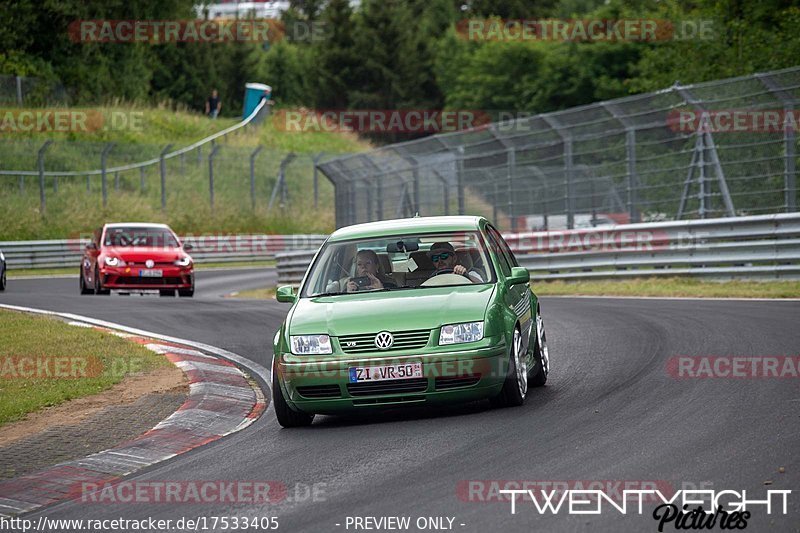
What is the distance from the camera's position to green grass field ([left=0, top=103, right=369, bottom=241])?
132 ft

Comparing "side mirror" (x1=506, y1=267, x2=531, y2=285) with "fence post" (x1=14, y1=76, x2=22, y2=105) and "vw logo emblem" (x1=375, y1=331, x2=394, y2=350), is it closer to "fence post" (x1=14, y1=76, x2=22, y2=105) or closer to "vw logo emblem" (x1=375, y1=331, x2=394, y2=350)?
"vw logo emblem" (x1=375, y1=331, x2=394, y2=350)

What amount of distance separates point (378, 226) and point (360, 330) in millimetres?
1730

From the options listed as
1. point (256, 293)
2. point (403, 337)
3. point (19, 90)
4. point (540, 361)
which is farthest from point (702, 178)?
point (19, 90)

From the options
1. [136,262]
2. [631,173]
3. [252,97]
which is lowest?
[136,262]

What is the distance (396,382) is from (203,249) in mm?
33919

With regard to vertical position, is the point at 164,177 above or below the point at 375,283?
above

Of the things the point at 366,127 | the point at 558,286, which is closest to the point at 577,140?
the point at 558,286

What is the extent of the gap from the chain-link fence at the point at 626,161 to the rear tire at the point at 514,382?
11.5 metres

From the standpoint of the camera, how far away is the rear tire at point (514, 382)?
8828 mm

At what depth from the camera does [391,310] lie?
8812 mm

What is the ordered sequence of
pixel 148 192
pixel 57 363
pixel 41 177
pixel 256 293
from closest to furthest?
pixel 57 363 → pixel 256 293 → pixel 41 177 → pixel 148 192

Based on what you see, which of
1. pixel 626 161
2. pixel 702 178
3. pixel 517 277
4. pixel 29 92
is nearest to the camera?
pixel 517 277

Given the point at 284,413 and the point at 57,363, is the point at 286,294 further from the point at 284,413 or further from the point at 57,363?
the point at 57,363

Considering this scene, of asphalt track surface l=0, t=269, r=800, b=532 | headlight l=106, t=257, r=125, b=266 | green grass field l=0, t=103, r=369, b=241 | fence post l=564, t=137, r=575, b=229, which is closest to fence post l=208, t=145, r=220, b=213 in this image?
green grass field l=0, t=103, r=369, b=241
